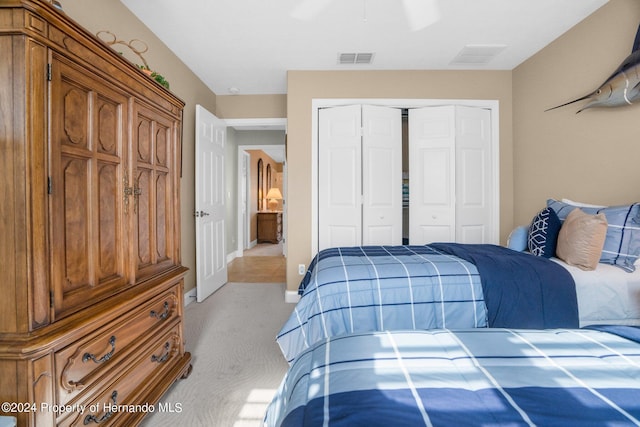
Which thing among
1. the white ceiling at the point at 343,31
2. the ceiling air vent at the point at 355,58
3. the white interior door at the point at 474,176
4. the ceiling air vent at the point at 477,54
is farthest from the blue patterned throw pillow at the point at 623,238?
the ceiling air vent at the point at 355,58

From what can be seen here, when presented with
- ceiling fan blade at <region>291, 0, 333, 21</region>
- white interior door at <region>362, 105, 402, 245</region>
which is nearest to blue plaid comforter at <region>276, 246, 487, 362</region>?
white interior door at <region>362, 105, 402, 245</region>

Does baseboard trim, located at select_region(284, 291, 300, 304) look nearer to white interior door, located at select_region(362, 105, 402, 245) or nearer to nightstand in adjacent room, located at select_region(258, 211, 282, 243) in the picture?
white interior door, located at select_region(362, 105, 402, 245)

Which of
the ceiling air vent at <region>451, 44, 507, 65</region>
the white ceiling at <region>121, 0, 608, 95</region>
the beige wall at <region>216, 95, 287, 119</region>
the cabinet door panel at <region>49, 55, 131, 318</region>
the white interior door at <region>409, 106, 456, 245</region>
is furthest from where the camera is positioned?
the beige wall at <region>216, 95, 287, 119</region>

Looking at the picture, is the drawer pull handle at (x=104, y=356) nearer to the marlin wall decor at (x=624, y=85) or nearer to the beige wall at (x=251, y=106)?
the beige wall at (x=251, y=106)

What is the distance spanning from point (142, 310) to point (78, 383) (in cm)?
42

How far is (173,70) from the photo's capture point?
3.07m

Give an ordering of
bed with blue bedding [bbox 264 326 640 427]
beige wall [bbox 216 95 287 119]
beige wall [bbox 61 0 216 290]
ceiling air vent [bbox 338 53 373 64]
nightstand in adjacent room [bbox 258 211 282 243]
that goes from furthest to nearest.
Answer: nightstand in adjacent room [bbox 258 211 282 243] < beige wall [bbox 216 95 287 119] < ceiling air vent [bbox 338 53 373 64] < beige wall [bbox 61 0 216 290] < bed with blue bedding [bbox 264 326 640 427]

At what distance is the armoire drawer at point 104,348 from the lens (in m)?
Answer: 1.07

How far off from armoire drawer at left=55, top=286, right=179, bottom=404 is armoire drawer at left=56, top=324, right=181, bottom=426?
6 cm

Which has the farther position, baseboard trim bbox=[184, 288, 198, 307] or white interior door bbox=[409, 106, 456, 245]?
white interior door bbox=[409, 106, 456, 245]

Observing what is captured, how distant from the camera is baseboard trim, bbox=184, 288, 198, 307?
3328mm

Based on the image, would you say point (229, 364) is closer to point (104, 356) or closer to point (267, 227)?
point (104, 356)

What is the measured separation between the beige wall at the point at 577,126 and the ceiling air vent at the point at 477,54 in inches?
17.7

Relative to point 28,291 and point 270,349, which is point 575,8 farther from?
point 28,291
